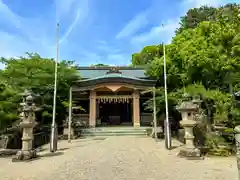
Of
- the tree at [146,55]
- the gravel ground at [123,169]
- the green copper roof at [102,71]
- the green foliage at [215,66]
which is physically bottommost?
the gravel ground at [123,169]

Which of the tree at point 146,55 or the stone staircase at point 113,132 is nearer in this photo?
the stone staircase at point 113,132

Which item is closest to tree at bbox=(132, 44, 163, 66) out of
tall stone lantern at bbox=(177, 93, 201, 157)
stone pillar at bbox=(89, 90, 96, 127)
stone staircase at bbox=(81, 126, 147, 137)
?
stone pillar at bbox=(89, 90, 96, 127)

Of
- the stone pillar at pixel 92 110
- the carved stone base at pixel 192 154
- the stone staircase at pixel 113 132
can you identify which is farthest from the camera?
the stone pillar at pixel 92 110

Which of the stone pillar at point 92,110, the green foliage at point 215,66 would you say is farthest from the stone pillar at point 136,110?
the green foliage at point 215,66

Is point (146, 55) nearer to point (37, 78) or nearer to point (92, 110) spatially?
point (92, 110)

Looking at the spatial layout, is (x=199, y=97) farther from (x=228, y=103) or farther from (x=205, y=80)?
(x=205, y=80)

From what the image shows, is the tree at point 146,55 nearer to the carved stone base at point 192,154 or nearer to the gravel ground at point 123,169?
the carved stone base at point 192,154

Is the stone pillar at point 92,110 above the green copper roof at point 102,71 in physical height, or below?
below

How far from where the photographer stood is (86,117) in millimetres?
17656

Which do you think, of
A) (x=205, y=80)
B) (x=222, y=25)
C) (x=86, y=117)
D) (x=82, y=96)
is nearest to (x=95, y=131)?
(x=86, y=117)

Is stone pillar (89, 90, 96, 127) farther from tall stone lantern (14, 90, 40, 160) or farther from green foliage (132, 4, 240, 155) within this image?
tall stone lantern (14, 90, 40, 160)

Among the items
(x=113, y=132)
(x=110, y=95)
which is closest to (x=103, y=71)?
(x=110, y=95)

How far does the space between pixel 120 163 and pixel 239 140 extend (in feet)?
13.5

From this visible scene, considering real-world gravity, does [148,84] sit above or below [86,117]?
above
